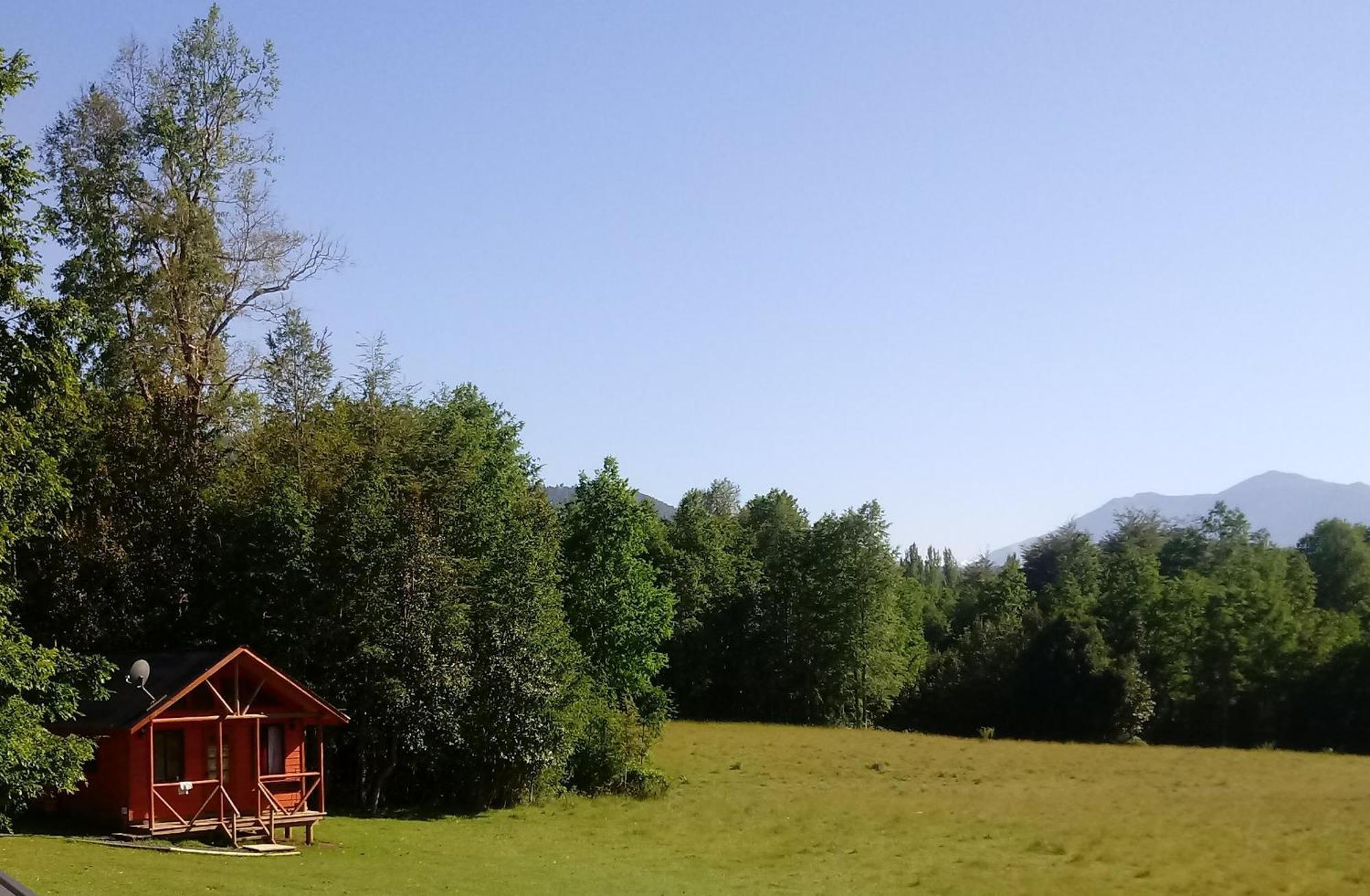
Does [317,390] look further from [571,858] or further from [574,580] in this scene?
[571,858]

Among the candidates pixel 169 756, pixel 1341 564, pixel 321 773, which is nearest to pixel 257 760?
pixel 169 756

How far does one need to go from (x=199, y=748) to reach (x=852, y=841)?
1723 centimetres

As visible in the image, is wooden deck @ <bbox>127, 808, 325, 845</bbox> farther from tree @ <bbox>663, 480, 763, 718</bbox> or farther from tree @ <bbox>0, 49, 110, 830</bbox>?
tree @ <bbox>663, 480, 763, 718</bbox>

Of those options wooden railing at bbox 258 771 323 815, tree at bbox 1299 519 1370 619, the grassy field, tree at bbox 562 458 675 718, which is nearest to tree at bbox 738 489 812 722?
the grassy field

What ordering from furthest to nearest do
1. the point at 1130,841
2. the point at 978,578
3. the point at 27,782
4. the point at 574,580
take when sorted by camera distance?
the point at 978,578 → the point at 574,580 → the point at 1130,841 → the point at 27,782

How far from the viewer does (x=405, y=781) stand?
127ft

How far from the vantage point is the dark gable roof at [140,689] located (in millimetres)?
27344

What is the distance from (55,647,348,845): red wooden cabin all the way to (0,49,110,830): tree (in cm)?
266

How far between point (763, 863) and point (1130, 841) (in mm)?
10833

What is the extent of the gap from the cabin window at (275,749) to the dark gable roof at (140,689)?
313cm

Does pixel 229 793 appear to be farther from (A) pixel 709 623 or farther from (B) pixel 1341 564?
(B) pixel 1341 564

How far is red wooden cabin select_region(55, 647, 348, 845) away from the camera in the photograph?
90.0 ft

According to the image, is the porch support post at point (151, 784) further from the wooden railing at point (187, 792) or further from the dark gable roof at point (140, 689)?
the dark gable roof at point (140, 689)

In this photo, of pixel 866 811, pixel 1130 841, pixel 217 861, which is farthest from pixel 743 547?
pixel 217 861
